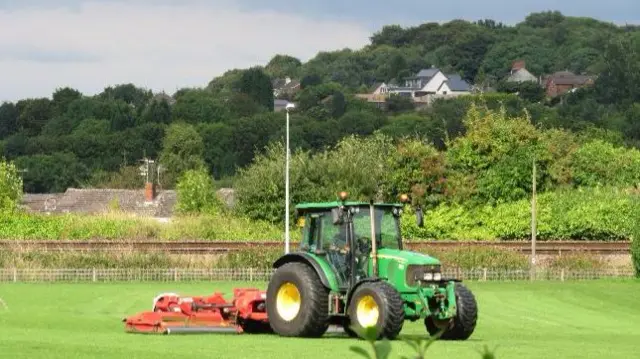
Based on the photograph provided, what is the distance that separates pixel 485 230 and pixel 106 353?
1578 inches

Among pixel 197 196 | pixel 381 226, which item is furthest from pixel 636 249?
pixel 197 196

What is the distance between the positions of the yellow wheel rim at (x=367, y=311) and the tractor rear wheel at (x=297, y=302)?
0.73 metres

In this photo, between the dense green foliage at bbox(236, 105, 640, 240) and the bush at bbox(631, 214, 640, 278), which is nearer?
the bush at bbox(631, 214, 640, 278)

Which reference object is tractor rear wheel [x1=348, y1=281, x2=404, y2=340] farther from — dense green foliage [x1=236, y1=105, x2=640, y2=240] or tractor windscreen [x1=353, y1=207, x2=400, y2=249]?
dense green foliage [x1=236, y1=105, x2=640, y2=240]

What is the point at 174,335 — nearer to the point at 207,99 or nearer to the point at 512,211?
the point at 512,211

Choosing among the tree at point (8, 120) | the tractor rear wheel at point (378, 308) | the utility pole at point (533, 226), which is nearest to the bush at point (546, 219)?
the utility pole at point (533, 226)

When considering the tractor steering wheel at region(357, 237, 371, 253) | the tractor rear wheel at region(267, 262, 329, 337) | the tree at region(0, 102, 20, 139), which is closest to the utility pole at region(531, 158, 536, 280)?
the tractor steering wheel at region(357, 237, 371, 253)

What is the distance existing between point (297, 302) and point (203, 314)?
1.51 meters

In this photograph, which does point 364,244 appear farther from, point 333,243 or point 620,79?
point 620,79

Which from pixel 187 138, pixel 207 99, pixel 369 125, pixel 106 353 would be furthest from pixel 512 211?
pixel 207 99

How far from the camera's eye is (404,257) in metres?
22.4

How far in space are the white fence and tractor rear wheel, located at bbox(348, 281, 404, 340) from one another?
80.5 feet

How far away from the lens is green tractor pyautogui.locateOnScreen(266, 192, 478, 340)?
22094 millimetres

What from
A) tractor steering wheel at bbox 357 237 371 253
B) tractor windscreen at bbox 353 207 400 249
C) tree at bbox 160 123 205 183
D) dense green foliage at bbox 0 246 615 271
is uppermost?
tree at bbox 160 123 205 183
